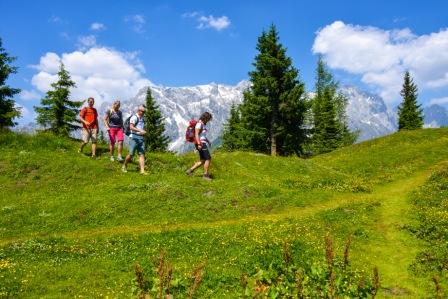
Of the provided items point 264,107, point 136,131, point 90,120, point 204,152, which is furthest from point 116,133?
point 264,107

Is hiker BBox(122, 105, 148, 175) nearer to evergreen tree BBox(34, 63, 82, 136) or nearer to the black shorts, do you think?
the black shorts

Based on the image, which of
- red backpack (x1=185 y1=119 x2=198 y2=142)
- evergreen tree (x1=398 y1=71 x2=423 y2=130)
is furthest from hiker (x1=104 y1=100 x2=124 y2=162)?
evergreen tree (x1=398 y1=71 x2=423 y2=130)

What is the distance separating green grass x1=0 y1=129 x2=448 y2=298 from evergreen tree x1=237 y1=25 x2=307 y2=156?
23665 millimetres

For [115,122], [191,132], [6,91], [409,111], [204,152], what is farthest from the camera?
[409,111]

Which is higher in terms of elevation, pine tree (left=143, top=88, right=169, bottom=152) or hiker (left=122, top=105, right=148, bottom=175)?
pine tree (left=143, top=88, right=169, bottom=152)

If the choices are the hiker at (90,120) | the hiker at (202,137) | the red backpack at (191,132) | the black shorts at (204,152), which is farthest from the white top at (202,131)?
the hiker at (90,120)

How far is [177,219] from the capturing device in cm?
2156

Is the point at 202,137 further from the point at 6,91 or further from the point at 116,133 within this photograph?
the point at 6,91

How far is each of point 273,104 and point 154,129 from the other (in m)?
25.4

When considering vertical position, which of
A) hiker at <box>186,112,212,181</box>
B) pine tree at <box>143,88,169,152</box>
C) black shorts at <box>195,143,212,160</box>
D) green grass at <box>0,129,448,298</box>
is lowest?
green grass at <box>0,129,448,298</box>

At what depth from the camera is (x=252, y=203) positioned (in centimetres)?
2398

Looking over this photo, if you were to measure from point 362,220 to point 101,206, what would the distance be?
11.9 meters

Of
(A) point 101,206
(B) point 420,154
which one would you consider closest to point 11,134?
(A) point 101,206

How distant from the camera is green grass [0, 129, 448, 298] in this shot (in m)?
15.1
